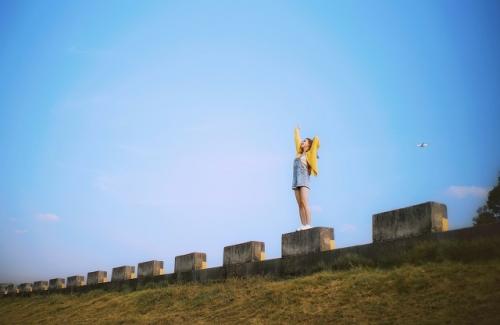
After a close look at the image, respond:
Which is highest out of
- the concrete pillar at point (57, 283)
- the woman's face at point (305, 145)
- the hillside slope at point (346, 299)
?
the woman's face at point (305, 145)

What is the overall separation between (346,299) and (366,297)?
10.9 inches

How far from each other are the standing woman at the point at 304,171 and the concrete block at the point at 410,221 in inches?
64.9

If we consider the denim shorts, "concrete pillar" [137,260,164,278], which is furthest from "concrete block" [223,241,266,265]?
"concrete pillar" [137,260,164,278]

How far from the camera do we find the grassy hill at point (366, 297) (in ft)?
15.2

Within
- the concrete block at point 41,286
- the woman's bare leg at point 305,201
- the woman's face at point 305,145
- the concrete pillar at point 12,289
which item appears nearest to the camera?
the woman's bare leg at point 305,201

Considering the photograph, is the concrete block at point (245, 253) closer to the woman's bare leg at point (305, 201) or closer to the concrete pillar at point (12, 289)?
the woman's bare leg at point (305, 201)

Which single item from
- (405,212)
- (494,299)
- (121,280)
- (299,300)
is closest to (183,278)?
(121,280)

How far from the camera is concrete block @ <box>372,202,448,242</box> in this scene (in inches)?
249

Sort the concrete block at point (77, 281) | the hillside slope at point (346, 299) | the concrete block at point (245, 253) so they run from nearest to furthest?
the hillside slope at point (346, 299) < the concrete block at point (245, 253) < the concrete block at point (77, 281)

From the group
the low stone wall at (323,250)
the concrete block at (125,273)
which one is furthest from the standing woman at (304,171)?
the concrete block at (125,273)

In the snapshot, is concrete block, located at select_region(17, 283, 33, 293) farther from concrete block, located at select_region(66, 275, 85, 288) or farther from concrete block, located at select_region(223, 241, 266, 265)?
concrete block, located at select_region(223, 241, 266, 265)

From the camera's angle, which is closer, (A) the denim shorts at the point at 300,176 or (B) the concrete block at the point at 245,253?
(A) the denim shorts at the point at 300,176

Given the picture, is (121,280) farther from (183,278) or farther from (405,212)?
(405,212)

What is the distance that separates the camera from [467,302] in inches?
179
